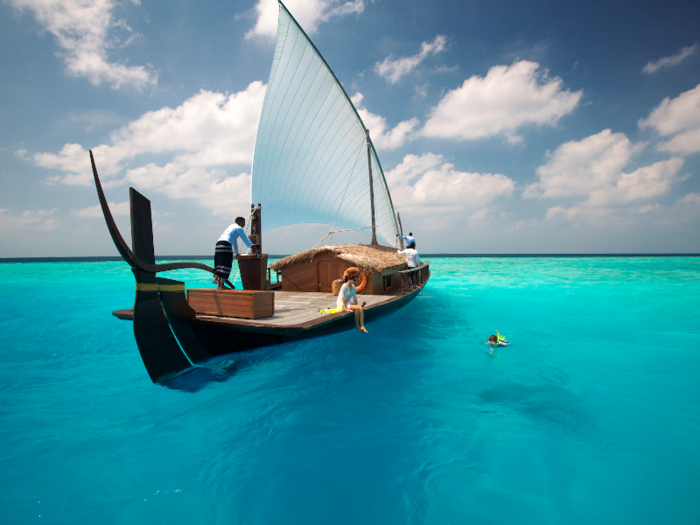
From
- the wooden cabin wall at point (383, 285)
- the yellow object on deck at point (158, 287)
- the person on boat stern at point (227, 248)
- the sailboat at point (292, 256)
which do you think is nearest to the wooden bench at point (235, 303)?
the sailboat at point (292, 256)

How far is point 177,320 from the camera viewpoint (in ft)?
16.8

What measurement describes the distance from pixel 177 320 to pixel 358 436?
347cm

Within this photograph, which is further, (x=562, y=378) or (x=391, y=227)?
(x=391, y=227)

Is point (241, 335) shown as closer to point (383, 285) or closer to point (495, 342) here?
point (383, 285)

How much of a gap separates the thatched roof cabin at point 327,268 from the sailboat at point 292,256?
0.04 m

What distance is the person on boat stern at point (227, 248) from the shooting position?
6371 mm

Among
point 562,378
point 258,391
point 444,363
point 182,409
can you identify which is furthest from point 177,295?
point 562,378

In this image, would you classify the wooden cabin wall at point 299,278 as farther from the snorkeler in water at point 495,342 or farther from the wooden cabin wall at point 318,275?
the snorkeler in water at point 495,342

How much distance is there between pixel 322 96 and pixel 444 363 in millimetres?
12007

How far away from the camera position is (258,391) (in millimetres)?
5613

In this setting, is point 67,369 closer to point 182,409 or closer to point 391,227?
point 182,409

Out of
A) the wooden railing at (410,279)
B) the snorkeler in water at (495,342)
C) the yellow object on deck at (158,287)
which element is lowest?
the snorkeler in water at (495,342)

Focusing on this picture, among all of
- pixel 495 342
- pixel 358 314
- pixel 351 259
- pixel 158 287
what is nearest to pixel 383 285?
pixel 351 259

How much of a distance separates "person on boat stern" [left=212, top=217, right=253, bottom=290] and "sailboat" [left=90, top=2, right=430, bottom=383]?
23cm
